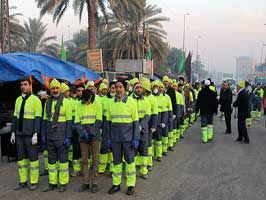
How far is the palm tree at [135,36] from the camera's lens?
30000 mm

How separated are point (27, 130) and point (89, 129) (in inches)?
46.1

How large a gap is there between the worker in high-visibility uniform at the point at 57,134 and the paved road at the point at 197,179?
33 cm

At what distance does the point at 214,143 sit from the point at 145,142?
522cm

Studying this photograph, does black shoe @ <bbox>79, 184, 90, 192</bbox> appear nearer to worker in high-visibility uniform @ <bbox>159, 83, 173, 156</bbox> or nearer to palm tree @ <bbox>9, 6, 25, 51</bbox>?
worker in high-visibility uniform @ <bbox>159, 83, 173, 156</bbox>

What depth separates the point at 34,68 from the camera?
11727mm

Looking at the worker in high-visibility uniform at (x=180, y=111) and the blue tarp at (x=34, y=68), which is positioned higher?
the blue tarp at (x=34, y=68)

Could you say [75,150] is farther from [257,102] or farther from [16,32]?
[16,32]

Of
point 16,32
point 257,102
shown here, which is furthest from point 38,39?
point 257,102

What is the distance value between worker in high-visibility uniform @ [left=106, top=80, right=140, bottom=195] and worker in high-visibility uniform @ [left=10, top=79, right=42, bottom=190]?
4.80 ft

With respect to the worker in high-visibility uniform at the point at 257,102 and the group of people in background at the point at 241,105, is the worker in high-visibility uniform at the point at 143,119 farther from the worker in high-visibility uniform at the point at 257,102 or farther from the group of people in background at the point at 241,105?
the worker in high-visibility uniform at the point at 257,102

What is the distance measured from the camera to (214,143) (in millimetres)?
12445

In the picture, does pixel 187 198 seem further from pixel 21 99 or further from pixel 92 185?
pixel 21 99

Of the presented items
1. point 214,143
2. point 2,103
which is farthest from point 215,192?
point 2,103

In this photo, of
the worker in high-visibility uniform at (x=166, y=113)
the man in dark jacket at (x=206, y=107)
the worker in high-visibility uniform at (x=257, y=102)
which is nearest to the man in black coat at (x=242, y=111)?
the man in dark jacket at (x=206, y=107)
